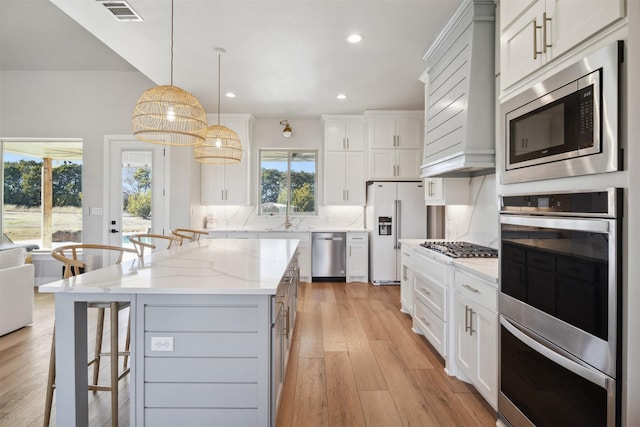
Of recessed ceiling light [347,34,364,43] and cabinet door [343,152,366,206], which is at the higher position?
recessed ceiling light [347,34,364,43]

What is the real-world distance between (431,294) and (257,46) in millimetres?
2879

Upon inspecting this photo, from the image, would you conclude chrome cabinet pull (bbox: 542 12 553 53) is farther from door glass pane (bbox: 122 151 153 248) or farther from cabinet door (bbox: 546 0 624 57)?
door glass pane (bbox: 122 151 153 248)

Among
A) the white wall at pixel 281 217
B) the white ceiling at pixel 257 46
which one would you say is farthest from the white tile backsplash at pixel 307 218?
the white ceiling at pixel 257 46

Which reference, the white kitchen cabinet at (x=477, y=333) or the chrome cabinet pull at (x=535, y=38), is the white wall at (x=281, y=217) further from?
the chrome cabinet pull at (x=535, y=38)

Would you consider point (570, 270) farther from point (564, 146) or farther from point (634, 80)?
point (634, 80)

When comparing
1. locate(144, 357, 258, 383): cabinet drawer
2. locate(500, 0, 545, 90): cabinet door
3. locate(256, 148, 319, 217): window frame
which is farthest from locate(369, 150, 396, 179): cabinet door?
locate(144, 357, 258, 383): cabinet drawer

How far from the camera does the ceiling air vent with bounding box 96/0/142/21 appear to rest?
101 inches

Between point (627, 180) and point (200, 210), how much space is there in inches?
218

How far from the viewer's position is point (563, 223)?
123cm

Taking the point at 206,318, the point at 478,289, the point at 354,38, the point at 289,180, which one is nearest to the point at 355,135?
the point at 289,180

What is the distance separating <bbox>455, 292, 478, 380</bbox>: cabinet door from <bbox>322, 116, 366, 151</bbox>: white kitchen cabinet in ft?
12.3

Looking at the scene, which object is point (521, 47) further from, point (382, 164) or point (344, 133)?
point (344, 133)

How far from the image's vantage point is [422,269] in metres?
2.98

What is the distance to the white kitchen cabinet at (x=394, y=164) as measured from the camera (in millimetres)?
5426
